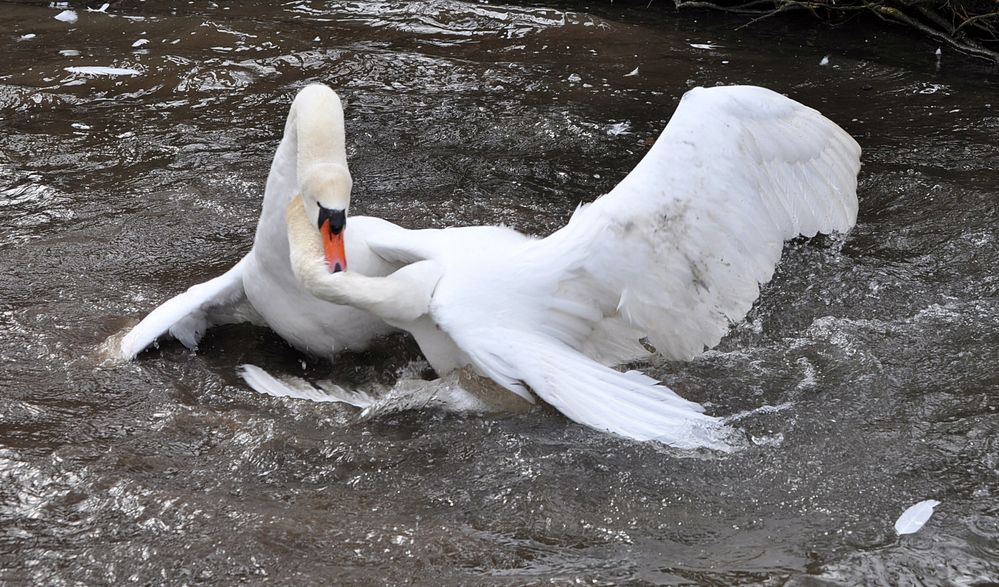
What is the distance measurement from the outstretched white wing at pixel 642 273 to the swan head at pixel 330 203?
413 millimetres

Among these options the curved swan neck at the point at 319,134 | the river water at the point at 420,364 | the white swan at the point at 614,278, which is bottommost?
the river water at the point at 420,364

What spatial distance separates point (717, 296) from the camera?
417 centimetres

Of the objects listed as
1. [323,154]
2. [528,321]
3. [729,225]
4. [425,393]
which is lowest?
[425,393]

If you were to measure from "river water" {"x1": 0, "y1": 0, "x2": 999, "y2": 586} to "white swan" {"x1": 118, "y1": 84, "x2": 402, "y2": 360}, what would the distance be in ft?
0.49

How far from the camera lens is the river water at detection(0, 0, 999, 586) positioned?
332 centimetres

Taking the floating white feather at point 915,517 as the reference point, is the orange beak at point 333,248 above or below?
above

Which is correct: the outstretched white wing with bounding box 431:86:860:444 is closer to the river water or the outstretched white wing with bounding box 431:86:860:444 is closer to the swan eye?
the river water

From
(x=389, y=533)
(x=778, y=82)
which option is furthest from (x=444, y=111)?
(x=389, y=533)

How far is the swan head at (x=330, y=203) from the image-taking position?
12.6ft

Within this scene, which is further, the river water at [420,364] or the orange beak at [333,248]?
the orange beak at [333,248]

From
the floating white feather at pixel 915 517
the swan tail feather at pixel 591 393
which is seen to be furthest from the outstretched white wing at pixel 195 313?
the floating white feather at pixel 915 517

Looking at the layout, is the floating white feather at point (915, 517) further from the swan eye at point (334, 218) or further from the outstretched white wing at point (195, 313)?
the outstretched white wing at point (195, 313)

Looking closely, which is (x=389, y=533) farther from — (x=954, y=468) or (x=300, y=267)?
(x=954, y=468)

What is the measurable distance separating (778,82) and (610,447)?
463 cm
